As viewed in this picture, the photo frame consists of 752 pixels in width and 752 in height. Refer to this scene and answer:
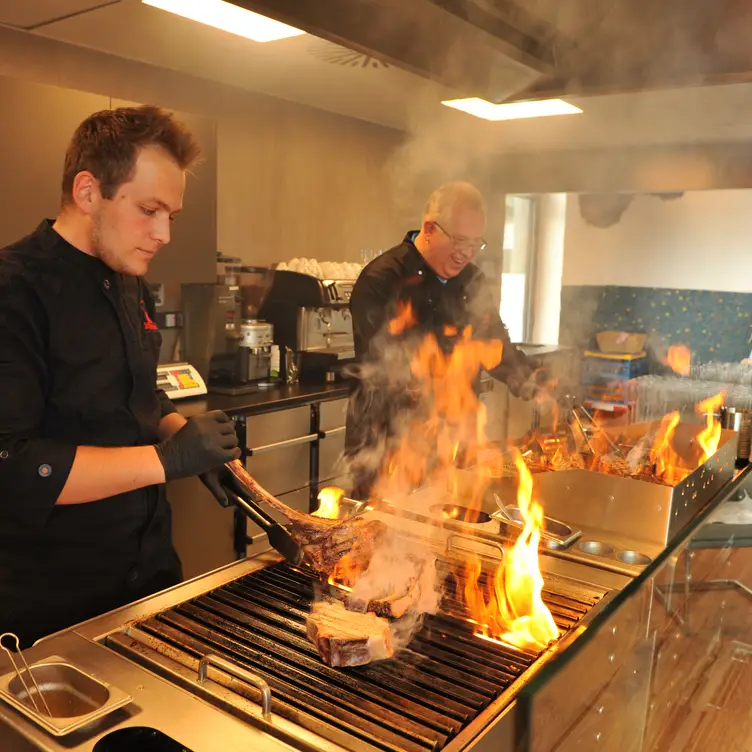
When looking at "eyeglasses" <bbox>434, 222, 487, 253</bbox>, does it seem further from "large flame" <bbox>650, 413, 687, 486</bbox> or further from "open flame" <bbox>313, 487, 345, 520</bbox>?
"open flame" <bbox>313, 487, 345, 520</bbox>

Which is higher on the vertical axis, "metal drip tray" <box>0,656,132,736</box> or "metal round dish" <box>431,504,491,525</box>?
"metal round dish" <box>431,504,491,525</box>

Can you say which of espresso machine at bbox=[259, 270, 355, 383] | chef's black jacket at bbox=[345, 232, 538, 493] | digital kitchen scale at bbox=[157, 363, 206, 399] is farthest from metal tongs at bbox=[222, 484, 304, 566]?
espresso machine at bbox=[259, 270, 355, 383]

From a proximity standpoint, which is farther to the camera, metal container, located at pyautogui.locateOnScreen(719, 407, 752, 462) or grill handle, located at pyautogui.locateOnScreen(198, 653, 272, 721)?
metal container, located at pyautogui.locateOnScreen(719, 407, 752, 462)

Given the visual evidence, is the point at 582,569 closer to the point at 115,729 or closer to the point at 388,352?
the point at 115,729

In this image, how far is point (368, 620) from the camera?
1.30 m

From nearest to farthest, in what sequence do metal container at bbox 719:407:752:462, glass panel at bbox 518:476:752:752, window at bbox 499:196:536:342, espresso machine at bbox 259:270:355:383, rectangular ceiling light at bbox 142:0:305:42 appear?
glass panel at bbox 518:476:752:752, rectangular ceiling light at bbox 142:0:305:42, metal container at bbox 719:407:752:462, espresso machine at bbox 259:270:355:383, window at bbox 499:196:536:342

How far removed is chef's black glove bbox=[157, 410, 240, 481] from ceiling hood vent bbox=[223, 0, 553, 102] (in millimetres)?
889

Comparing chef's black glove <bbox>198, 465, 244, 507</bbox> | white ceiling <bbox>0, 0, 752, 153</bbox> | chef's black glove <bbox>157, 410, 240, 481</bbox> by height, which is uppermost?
white ceiling <bbox>0, 0, 752, 153</bbox>

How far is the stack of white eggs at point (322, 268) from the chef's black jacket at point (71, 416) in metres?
2.94

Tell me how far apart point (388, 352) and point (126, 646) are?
2016 millimetres

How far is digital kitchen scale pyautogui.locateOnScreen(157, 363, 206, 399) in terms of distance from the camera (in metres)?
3.86

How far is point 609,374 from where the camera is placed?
21.9ft

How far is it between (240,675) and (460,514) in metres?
0.90

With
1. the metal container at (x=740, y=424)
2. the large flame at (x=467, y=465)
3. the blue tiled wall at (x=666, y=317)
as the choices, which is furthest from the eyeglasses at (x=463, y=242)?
the blue tiled wall at (x=666, y=317)
